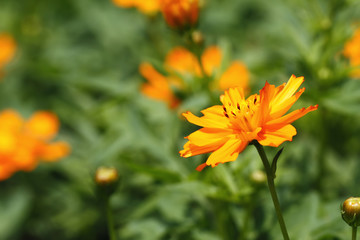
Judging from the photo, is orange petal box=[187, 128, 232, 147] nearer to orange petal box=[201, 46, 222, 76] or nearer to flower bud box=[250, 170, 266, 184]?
flower bud box=[250, 170, 266, 184]

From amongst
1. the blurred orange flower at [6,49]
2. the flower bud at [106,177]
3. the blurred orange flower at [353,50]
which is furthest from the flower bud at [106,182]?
the blurred orange flower at [6,49]

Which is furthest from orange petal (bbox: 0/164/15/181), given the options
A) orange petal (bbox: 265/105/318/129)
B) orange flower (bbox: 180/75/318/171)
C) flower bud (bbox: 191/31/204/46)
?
orange petal (bbox: 265/105/318/129)

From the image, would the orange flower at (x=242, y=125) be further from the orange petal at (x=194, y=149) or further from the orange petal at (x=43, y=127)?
the orange petal at (x=43, y=127)

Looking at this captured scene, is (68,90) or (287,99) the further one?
(68,90)

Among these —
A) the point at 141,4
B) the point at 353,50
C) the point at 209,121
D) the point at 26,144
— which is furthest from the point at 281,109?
the point at 26,144

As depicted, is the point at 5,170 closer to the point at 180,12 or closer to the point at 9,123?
the point at 9,123

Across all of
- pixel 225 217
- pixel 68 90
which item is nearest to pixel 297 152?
pixel 225 217

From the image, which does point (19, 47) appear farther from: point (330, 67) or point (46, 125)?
point (330, 67)
